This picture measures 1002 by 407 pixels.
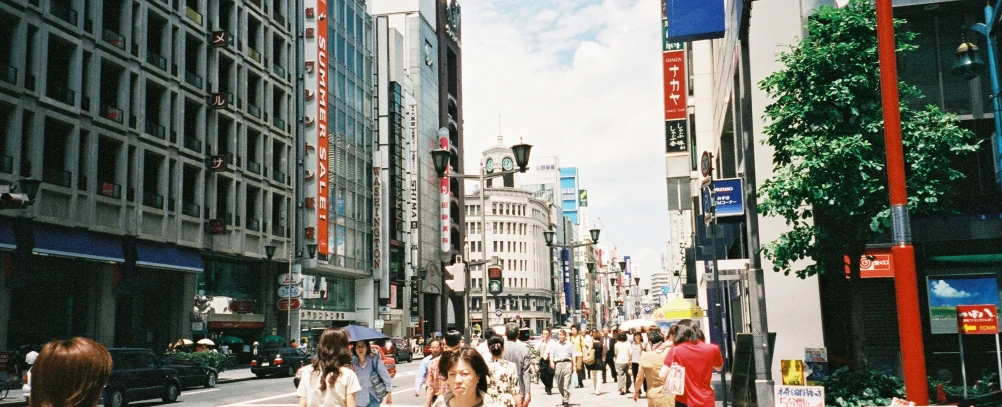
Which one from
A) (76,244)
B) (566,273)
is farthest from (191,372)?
(566,273)

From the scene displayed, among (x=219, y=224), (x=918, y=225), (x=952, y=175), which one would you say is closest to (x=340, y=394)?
(x=952, y=175)

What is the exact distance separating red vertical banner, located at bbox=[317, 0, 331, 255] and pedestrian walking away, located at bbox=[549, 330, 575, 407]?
3625 cm

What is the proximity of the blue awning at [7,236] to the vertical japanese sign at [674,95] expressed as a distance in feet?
91.6

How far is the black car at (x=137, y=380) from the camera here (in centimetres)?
2025

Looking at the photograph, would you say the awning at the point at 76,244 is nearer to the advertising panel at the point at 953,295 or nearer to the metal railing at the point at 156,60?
the metal railing at the point at 156,60

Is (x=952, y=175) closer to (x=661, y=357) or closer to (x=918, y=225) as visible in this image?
(x=918, y=225)

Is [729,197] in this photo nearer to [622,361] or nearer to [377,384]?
[377,384]

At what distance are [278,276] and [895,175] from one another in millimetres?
46953

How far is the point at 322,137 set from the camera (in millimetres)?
54219

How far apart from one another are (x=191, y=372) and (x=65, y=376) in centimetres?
2644

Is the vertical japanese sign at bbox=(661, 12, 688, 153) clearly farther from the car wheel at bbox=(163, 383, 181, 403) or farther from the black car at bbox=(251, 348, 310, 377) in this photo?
the car wheel at bbox=(163, 383, 181, 403)

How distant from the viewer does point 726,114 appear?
78.4ft

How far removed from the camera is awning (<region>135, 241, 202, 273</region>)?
36.5 meters

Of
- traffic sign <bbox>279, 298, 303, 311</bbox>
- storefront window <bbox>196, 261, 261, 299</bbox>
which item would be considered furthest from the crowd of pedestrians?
traffic sign <bbox>279, 298, 303, 311</bbox>
